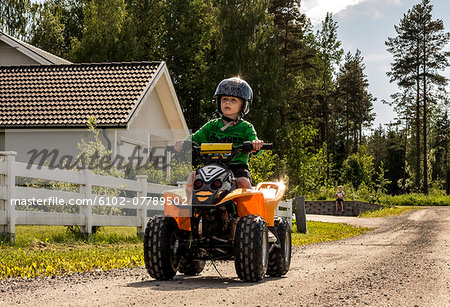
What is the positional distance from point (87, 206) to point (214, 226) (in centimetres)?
624

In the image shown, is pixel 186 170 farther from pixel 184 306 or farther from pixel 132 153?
pixel 184 306

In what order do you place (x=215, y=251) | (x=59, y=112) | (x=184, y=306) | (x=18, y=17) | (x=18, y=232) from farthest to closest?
(x=18, y=17) → (x=59, y=112) → (x=18, y=232) → (x=215, y=251) → (x=184, y=306)

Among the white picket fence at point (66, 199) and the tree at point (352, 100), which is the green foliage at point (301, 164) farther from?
the white picket fence at point (66, 199)

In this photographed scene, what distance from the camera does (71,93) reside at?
71.1 ft

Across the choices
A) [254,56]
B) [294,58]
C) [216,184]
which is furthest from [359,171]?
[216,184]

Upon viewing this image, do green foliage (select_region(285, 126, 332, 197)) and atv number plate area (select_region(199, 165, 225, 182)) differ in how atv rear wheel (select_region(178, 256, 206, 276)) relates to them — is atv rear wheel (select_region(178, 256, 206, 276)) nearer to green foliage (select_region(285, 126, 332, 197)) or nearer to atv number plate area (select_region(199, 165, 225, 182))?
atv number plate area (select_region(199, 165, 225, 182))

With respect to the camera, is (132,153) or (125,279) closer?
(125,279)

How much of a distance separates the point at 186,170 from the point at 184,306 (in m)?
13.2

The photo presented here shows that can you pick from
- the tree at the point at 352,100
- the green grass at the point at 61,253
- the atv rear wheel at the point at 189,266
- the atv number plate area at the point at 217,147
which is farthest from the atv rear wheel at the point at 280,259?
the tree at the point at 352,100

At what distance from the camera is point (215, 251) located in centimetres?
599

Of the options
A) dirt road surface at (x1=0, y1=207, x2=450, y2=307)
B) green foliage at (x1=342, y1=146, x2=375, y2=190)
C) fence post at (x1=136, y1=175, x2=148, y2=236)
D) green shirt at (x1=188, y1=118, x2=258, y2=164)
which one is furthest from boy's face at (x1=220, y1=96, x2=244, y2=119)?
green foliage at (x1=342, y1=146, x2=375, y2=190)

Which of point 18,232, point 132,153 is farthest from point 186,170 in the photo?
point 18,232

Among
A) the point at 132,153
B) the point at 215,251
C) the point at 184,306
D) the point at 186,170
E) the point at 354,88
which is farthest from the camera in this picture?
the point at 354,88

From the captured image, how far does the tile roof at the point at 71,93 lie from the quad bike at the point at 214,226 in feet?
43.1
